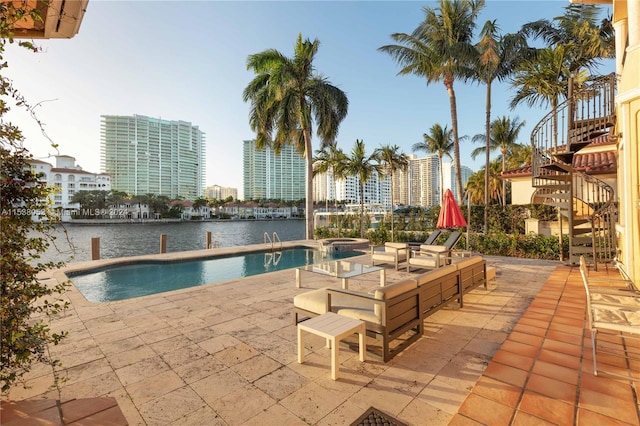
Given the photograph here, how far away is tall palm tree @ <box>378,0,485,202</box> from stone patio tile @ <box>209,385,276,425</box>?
15.5m

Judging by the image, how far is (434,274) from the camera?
13.3ft

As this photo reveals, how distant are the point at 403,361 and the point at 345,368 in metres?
0.64

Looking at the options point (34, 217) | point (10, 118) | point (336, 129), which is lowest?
point (34, 217)

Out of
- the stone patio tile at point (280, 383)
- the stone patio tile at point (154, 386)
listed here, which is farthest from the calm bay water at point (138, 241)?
the stone patio tile at point (280, 383)

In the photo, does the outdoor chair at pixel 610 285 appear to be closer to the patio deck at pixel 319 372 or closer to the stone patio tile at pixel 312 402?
the patio deck at pixel 319 372

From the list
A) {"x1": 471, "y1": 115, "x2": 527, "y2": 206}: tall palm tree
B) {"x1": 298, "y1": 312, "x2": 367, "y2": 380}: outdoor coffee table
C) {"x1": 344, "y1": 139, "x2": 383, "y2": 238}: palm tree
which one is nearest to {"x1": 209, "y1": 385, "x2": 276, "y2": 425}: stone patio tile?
{"x1": 298, "y1": 312, "x2": 367, "y2": 380}: outdoor coffee table

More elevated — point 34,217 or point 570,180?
point 570,180

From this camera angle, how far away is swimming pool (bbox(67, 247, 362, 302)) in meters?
7.86

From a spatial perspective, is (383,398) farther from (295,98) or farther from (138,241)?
(138,241)

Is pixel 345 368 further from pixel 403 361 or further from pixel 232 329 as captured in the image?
pixel 232 329

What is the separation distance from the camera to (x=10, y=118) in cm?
185

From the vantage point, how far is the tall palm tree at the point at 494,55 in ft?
45.0

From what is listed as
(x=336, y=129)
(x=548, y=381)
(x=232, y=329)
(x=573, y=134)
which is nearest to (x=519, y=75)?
(x=573, y=134)

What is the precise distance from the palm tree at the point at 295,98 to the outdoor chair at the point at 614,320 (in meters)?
13.9
